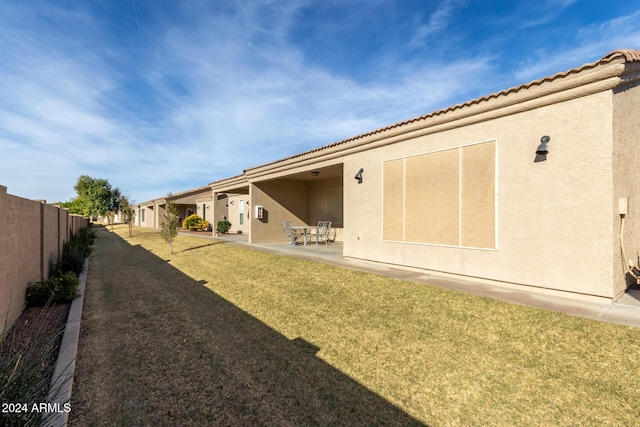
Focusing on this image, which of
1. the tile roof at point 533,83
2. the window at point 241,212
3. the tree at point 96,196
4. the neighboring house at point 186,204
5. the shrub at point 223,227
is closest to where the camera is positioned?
the tile roof at point 533,83

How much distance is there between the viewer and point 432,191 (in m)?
7.55

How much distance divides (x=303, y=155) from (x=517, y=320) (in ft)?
31.4

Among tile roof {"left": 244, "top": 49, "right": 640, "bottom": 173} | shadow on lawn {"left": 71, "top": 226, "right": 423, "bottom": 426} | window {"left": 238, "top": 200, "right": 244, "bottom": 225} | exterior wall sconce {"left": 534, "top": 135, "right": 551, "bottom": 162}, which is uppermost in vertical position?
tile roof {"left": 244, "top": 49, "right": 640, "bottom": 173}

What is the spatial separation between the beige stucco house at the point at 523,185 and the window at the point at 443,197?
0.09ft

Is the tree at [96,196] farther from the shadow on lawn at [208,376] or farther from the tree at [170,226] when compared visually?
the shadow on lawn at [208,376]

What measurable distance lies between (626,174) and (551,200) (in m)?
1.47

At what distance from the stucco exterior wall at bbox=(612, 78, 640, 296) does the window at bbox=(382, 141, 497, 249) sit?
1.90 metres

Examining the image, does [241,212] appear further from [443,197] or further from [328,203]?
[443,197]

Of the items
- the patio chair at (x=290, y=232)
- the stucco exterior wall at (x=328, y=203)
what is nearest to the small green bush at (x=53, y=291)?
the patio chair at (x=290, y=232)

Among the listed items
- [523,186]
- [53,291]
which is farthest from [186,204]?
[523,186]

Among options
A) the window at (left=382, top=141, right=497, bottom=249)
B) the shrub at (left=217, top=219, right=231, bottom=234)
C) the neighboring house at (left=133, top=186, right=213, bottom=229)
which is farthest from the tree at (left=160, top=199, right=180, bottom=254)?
the neighboring house at (left=133, top=186, right=213, bottom=229)

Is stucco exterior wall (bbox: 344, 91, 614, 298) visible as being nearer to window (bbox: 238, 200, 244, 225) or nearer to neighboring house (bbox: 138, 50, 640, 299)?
neighboring house (bbox: 138, 50, 640, 299)

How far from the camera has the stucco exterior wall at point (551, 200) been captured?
5.02 metres

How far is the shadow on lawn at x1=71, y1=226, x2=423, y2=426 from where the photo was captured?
263 centimetres
